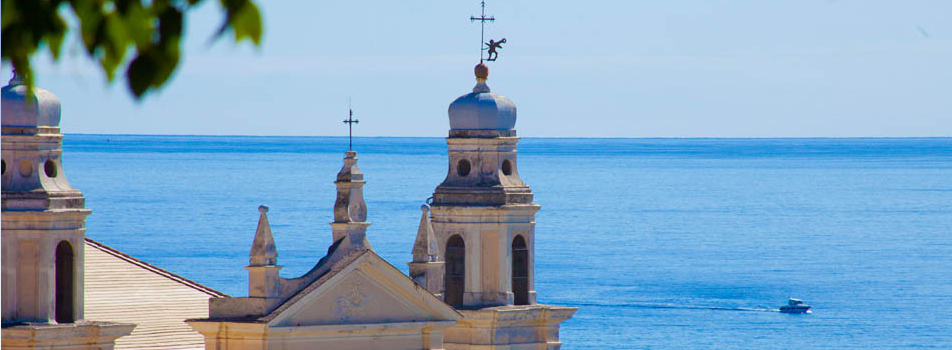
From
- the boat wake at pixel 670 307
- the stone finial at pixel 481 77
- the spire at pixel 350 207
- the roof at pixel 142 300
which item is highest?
the stone finial at pixel 481 77

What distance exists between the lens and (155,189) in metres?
159

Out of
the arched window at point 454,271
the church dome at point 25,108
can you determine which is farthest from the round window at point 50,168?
the arched window at point 454,271

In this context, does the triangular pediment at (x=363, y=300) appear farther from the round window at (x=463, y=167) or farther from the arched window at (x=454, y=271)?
the round window at (x=463, y=167)

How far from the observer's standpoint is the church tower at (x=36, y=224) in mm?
24109

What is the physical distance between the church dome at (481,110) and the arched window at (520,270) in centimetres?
173

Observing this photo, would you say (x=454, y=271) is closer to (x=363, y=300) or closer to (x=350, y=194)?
(x=350, y=194)

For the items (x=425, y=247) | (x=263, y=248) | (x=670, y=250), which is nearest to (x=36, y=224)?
(x=263, y=248)

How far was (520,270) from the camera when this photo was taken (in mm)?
28844

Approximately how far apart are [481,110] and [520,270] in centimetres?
244

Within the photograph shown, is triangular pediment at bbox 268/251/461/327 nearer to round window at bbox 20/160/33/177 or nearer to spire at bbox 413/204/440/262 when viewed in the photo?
spire at bbox 413/204/440/262

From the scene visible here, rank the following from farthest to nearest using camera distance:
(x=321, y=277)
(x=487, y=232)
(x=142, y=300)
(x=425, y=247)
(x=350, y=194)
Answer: (x=142, y=300) < (x=487, y=232) < (x=425, y=247) < (x=350, y=194) < (x=321, y=277)

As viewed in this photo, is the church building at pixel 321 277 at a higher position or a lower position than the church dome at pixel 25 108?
lower

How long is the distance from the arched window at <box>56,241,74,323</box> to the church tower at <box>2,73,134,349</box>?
0.03 metres

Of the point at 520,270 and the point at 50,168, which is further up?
the point at 50,168
